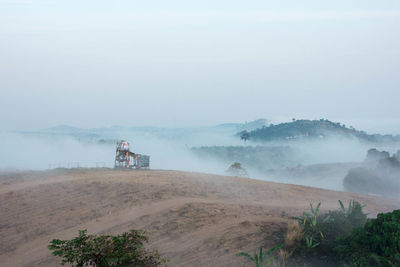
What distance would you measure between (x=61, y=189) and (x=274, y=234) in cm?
1184

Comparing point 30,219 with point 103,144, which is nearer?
point 30,219

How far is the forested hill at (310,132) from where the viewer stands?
147 m

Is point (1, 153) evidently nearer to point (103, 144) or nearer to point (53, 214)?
point (103, 144)

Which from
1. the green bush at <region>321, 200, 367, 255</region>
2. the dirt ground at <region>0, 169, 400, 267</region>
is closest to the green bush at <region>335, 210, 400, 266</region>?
the green bush at <region>321, 200, 367, 255</region>

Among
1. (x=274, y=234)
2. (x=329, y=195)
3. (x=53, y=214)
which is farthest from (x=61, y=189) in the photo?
(x=329, y=195)

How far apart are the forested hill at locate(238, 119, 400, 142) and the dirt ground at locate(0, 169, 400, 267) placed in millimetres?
126655

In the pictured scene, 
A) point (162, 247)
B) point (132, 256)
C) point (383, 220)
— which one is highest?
point (383, 220)

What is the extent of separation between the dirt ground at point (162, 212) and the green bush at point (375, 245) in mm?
2327

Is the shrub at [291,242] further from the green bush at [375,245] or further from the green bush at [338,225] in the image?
the green bush at [375,245]

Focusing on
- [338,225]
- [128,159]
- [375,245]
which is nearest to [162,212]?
[338,225]

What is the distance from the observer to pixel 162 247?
1050cm

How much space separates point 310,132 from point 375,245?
480 ft

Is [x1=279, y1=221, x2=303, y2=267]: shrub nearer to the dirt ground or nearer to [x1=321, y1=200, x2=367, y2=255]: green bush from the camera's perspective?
the dirt ground

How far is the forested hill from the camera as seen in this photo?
5782 inches
